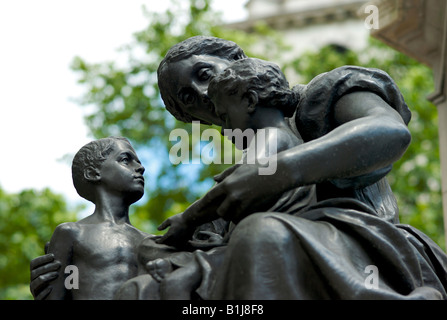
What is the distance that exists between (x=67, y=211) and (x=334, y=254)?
1608 centimetres

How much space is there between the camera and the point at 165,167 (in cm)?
1980

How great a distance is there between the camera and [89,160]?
176 inches

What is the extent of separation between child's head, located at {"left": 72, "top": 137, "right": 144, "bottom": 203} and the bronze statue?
554mm

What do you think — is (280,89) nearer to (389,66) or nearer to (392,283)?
(392,283)

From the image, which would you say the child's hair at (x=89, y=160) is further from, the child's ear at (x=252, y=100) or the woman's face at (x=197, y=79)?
the child's ear at (x=252, y=100)

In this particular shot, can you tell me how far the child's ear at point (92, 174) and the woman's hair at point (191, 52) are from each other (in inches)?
25.2

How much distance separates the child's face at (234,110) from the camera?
3.85 m

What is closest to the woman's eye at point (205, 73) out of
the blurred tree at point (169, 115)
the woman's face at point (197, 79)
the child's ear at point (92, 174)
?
the woman's face at point (197, 79)

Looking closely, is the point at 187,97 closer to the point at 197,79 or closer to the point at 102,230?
the point at 197,79

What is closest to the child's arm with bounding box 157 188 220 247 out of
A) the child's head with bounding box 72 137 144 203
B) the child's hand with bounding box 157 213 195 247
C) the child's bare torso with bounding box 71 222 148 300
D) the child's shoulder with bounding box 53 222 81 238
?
the child's hand with bounding box 157 213 195 247

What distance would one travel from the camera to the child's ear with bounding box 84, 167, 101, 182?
14.5 feet
